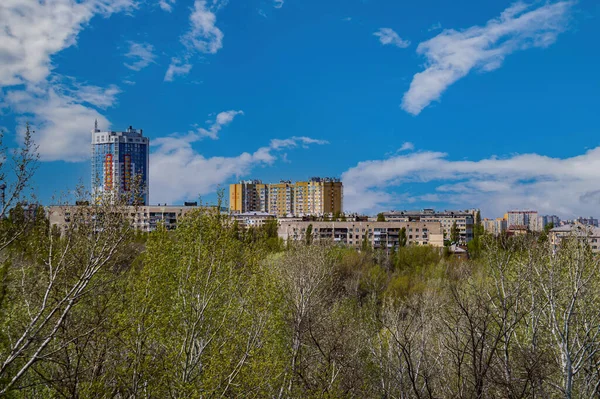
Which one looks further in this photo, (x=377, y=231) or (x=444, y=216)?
(x=444, y=216)

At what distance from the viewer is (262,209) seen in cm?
10700

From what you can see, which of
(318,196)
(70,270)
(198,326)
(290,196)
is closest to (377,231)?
(318,196)

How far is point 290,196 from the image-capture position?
344 ft

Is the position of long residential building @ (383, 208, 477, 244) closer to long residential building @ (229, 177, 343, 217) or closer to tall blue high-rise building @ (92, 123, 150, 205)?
long residential building @ (229, 177, 343, 217)

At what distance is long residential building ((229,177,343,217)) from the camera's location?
102188 millimetres

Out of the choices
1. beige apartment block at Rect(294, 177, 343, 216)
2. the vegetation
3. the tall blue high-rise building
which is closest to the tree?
the vegetation

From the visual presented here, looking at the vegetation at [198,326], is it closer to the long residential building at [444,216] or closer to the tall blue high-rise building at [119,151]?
the long residential building at [444,216]

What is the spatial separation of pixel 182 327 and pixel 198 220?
240 centimetres

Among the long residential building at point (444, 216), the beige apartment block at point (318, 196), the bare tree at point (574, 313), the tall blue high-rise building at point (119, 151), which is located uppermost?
the tall blue high-rise building at point (119, 151)

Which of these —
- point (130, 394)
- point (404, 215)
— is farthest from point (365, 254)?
point (404, 215)

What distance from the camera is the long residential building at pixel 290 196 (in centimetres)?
10219

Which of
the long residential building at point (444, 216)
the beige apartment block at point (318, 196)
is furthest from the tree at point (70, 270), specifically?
the beige apartment block at point (318, 196)

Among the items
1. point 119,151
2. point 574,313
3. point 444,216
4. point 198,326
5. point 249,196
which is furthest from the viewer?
point 249,196

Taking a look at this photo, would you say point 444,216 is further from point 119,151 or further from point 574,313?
point 574,313
